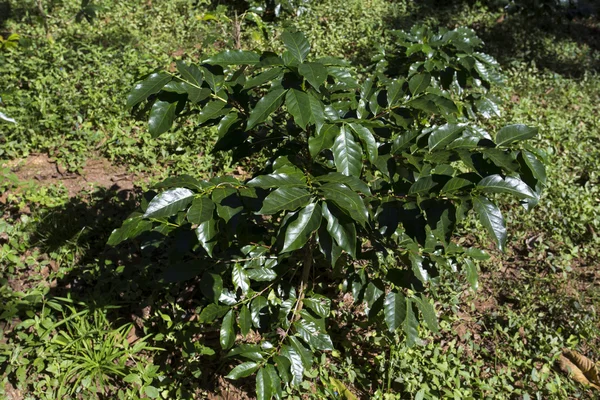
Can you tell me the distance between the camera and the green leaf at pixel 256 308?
206 cm

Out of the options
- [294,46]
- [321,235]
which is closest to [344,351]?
[321,235]

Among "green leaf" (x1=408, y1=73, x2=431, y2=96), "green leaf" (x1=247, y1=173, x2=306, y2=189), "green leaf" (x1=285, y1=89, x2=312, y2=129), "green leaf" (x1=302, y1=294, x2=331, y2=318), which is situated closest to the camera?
"green leaf" (x1=247, y1=173, x2=306, y2=189)

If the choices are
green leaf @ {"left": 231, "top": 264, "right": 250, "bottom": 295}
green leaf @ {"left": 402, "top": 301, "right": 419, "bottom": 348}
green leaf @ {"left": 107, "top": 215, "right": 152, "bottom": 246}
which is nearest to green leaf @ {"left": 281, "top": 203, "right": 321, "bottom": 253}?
green leaf @ {"left": 107, "top": 215, "right": 152, "bottom": 246}

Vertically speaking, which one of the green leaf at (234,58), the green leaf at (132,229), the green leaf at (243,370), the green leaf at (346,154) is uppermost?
the green leaf at (234,58)

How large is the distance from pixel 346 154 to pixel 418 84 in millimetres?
543

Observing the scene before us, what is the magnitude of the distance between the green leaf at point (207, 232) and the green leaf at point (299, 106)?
1.33 feet

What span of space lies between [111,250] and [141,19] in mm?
3345

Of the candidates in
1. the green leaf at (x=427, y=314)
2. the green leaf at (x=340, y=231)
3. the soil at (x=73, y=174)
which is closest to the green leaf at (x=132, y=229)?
the green leaf at (x=340, y=231)

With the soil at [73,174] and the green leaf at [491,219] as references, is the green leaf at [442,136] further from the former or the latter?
the soil at [73,174]

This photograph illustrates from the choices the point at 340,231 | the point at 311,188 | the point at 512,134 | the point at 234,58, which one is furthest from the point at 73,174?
the point at 512,134

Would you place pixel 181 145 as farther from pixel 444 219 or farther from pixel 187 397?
pixel 444 219

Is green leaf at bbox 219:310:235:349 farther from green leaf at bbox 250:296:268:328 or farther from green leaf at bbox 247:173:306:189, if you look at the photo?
green leaf at bbox 247:173:306:189

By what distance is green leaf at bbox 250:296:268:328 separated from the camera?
206 centimetres

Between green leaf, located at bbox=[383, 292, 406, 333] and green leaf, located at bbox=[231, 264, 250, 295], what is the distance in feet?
1.87
